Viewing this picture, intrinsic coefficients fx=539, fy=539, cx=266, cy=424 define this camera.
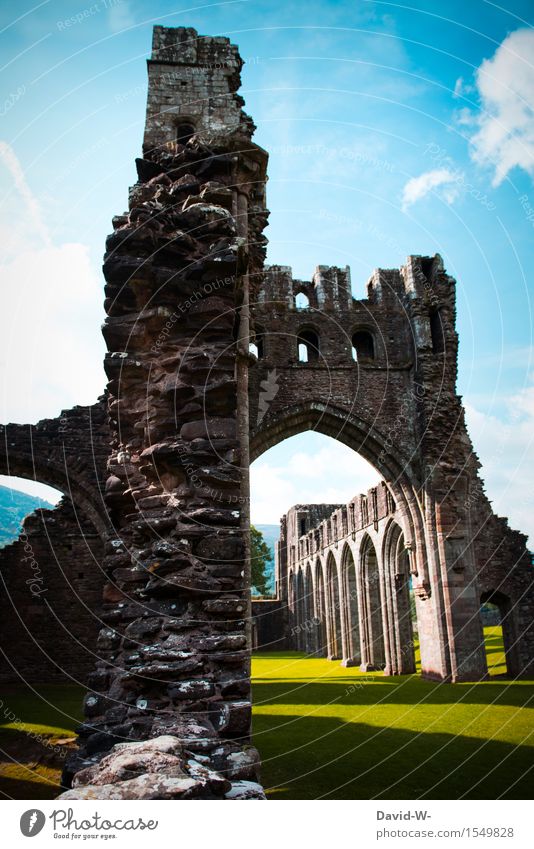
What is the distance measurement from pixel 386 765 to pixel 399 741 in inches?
57.6

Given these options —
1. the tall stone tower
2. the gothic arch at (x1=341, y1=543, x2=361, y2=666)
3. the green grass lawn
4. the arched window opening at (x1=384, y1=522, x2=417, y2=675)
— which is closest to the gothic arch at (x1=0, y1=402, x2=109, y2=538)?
the green grass lawn

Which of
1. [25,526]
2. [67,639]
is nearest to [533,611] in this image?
[67,639]

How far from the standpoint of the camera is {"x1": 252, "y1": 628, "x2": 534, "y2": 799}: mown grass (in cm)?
534

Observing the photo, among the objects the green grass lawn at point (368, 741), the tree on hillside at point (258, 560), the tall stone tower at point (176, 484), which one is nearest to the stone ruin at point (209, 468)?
the tall stone tower at point (176, 484)

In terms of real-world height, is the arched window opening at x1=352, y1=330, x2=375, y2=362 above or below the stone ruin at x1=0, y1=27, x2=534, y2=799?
above

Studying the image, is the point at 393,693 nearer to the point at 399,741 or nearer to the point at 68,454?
A: the point at 399,741

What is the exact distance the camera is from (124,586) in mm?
3904

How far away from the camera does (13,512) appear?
65.2 feet

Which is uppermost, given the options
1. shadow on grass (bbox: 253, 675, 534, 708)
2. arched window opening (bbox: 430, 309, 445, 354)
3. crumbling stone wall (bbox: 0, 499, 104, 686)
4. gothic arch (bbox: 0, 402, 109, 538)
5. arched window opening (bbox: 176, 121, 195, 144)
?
arched window opening (bbox: 430, 309, 445, 354)

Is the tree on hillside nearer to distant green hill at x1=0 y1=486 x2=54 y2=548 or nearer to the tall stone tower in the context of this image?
distant green hill at x1=0 y1=486 x2=54 y2=548

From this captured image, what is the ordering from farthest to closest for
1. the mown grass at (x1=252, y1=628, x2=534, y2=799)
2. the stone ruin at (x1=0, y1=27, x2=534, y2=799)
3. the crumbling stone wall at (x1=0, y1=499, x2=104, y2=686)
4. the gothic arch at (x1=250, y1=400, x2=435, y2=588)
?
the crumbling stone wall at (x1=0, y1=499, x2=104, y2=686) → the gothic arch at (x1=250, y1=400, x2=435, y2=588) → the mown grass at (x1=252, y1=628, x2=534, y2=799) → the stone ruin at (x1=0, y1=27, x2=534, y2=799)

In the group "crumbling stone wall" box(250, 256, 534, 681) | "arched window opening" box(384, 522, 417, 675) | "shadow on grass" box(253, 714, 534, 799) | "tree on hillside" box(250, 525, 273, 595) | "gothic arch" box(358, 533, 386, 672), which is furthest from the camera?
"tree on hillside" box(250, 525, 273, 595)

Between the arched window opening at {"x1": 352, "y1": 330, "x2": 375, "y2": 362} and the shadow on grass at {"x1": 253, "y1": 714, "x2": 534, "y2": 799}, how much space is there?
11103 mm

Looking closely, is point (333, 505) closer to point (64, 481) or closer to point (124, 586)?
point (64, 481)
